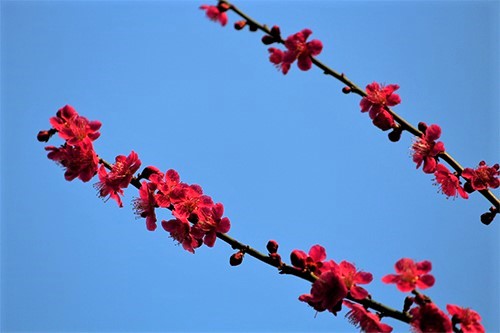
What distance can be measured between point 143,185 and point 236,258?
2.85ft

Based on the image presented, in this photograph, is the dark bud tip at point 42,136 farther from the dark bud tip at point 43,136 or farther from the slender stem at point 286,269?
the slender stem at point 286,269

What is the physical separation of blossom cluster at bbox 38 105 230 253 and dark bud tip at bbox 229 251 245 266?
22 cm

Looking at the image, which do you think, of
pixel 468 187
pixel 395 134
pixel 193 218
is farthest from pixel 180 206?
pixel 468 187

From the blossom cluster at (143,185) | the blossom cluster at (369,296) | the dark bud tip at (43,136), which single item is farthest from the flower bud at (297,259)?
the dark bud tip at (43,136)

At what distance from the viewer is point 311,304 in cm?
358

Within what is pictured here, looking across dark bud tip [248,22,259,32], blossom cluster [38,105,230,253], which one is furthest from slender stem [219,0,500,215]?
blossom cluster [38,105,230,253]

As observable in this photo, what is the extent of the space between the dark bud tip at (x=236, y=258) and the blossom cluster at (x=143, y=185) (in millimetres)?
220

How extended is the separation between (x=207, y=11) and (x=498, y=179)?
8.04ft

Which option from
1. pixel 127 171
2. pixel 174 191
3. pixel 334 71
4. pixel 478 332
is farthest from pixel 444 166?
pixel 127 171

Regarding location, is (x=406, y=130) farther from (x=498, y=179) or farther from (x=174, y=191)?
(x=174, y=191)

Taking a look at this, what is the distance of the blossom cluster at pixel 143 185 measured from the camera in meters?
4.05

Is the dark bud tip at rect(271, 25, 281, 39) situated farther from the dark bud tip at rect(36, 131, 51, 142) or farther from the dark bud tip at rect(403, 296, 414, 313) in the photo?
the dark bud tip at rect(403, 296, 414, 313)

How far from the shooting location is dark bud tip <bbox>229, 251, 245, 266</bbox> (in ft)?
12.6

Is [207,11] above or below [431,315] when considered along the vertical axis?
above
